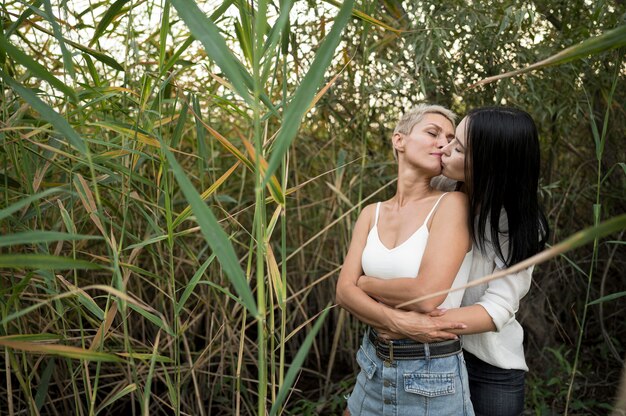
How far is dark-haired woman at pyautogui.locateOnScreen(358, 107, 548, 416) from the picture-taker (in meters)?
1.31

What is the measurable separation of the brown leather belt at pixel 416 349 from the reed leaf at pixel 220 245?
0.63m

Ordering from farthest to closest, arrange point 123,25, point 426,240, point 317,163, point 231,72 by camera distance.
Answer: point 317,163 < point 123,25 < point 426,240 < point 231,72

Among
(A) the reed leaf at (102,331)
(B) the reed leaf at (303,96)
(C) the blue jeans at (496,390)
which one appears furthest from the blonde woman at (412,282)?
(B) the reed leaf at (303,96)

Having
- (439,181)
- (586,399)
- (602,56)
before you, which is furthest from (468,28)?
(586,399)

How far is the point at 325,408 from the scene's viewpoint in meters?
2.23

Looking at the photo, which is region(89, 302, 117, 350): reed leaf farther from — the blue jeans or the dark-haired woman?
the blue jeans

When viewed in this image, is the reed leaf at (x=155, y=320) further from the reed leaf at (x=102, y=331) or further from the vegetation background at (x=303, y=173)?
the vegetation background at (x=303, y=173)

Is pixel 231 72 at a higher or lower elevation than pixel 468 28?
higher

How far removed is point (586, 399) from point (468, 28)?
1417 millimetres

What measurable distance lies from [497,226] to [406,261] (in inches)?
8.3

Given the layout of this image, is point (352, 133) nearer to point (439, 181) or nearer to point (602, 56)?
point (439, 181)

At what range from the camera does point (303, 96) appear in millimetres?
735

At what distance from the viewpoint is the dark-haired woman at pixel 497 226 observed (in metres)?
1.31

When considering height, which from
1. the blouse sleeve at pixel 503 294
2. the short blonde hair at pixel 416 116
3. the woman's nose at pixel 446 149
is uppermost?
the short blonde hair at pixel 416 116
